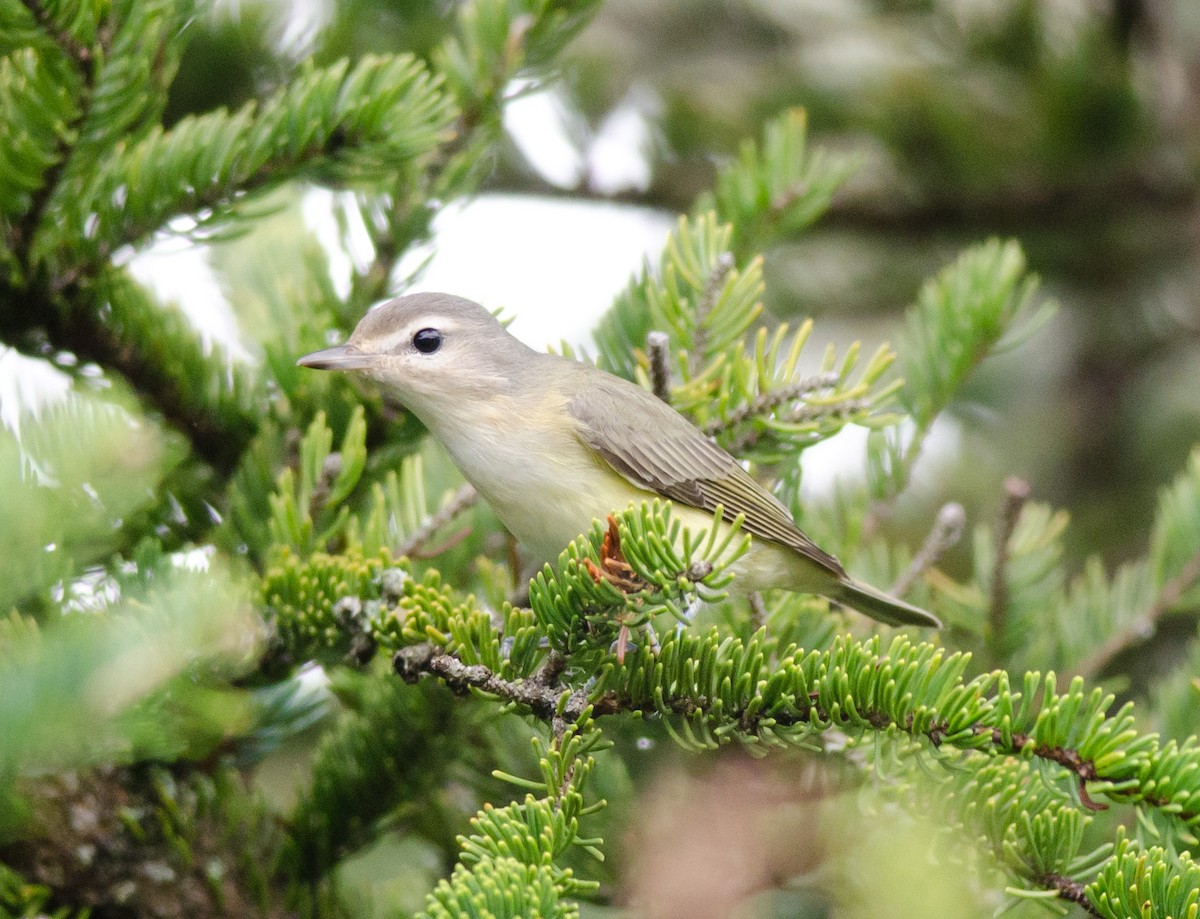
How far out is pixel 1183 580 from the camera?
2.97 metres

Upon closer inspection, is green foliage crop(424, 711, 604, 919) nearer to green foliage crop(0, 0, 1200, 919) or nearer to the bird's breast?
green foliage crop(0, 0, 1200, 919)

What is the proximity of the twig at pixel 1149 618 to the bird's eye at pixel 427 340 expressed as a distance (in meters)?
1.95

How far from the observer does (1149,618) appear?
299 cm

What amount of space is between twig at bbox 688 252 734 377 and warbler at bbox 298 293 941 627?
0.51 feet

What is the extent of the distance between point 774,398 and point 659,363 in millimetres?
275

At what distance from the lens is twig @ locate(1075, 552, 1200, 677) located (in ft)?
9.75

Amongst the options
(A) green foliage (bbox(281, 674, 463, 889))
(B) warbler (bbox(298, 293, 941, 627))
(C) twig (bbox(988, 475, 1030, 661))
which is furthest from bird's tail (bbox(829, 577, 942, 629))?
(A) green foliage (bbox(281, 674, 463, 889))

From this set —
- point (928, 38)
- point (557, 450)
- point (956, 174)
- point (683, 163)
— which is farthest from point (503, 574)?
point (928, 38)

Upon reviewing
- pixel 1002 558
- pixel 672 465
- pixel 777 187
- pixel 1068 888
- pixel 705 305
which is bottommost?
pixel 1068 888

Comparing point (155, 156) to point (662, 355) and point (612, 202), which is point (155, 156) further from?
point (612, 202)

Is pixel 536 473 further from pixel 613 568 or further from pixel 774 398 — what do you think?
→ pixel 613 568

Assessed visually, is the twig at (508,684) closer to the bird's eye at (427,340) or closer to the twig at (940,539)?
the twig at (940,539)

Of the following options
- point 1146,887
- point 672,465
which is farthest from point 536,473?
point 1146,887

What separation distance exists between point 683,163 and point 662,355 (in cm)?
227
